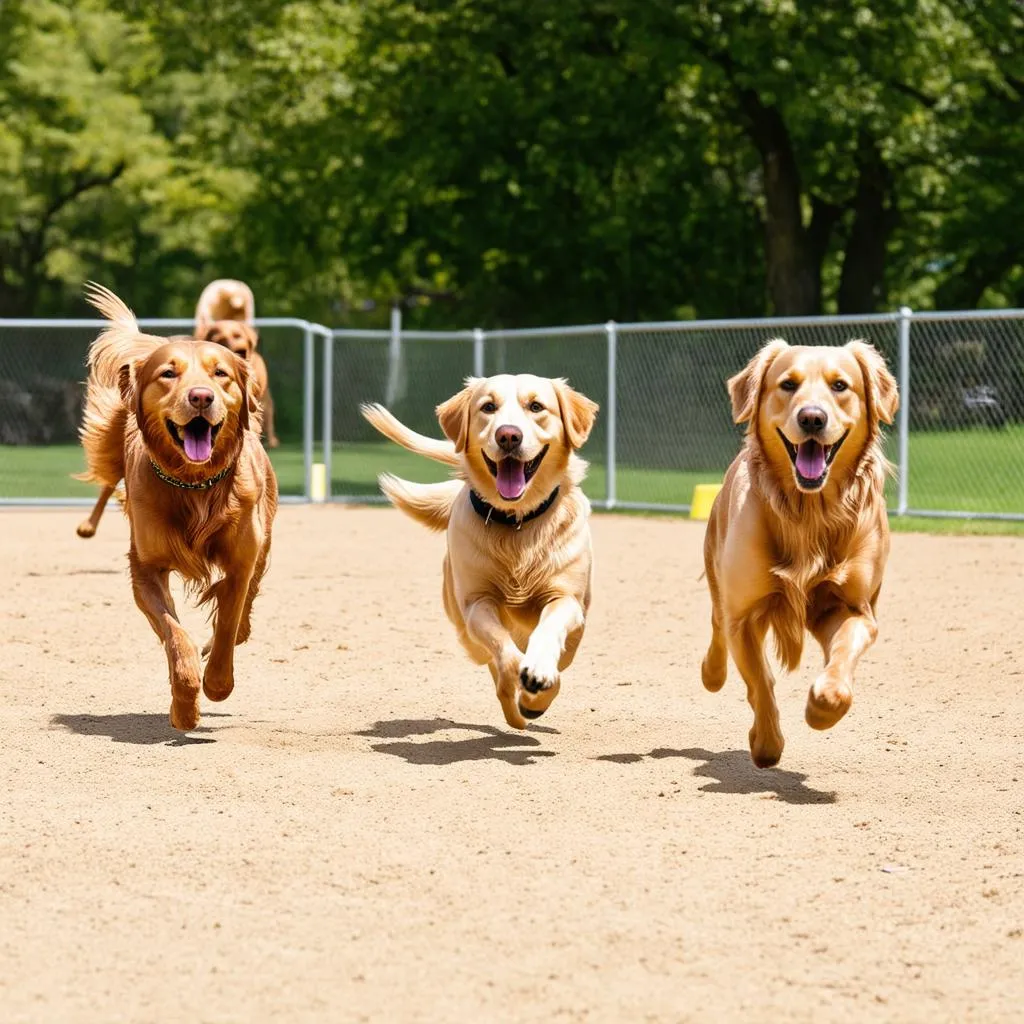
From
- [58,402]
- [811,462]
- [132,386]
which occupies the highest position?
[132,386]

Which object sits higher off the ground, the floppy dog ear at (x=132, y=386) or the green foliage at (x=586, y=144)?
the green foliage at (x=586, y=144)

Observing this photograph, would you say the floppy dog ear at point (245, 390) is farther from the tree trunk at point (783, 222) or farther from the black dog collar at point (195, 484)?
the tree trunk at point (783, 222)

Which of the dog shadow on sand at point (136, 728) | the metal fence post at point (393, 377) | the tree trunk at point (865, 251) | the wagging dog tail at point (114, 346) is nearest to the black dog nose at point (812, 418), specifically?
the dog shadow on sand at point (136, 728)

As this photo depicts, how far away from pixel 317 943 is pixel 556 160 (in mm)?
25331

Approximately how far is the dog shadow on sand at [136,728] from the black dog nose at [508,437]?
1.54 meters

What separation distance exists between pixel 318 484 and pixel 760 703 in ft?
47.0

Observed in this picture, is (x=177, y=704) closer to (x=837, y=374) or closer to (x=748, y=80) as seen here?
(x=837, y=374)

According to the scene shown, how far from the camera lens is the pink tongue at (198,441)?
6504 mm

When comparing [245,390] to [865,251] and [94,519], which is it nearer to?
[94,519]

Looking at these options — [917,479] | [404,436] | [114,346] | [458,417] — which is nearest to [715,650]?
[458,417]

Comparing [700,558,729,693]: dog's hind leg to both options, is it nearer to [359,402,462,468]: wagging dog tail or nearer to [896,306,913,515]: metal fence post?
[359,402,462,468]: wagging dog tail

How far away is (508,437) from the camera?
6.25m

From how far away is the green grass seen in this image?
1694 cm

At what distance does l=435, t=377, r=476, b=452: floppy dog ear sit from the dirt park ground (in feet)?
3.71
